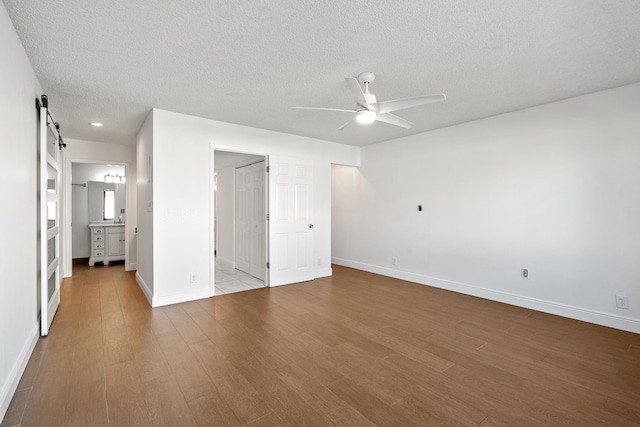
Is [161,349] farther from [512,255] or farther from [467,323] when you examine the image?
[512,255]

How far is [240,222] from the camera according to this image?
6.13m

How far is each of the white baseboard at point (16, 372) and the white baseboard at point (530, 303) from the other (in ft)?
16.1

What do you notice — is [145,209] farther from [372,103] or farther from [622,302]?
[622,302]

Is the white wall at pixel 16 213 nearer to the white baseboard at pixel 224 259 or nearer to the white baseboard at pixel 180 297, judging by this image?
the white baseboard at pixel 180 297

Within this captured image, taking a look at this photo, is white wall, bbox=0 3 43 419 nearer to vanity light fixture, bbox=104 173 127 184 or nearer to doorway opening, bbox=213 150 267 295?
doorway opening, bbox=213 150 267 295

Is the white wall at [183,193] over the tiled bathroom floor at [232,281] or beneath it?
over

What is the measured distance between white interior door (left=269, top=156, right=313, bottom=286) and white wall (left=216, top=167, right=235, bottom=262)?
166cm

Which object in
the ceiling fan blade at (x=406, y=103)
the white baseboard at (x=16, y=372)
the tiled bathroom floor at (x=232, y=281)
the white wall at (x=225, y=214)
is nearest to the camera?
the white baseboard at (x=16, y=372)

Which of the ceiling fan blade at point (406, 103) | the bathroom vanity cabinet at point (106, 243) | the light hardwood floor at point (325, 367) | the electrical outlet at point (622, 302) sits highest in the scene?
the ceiling fan blade at point (406, 103)

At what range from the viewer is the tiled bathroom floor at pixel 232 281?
4753 mm

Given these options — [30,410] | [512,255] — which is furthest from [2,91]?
[512,255]

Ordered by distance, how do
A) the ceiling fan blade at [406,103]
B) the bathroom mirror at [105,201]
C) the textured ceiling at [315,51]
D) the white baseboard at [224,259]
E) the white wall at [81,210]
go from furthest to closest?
the bathroom mirror at [105,201]
the white wall at [81,210]
the white baseboard at [224,259]
the ceiling fan blade at [406,103]
the textured ceiling at [315,51]

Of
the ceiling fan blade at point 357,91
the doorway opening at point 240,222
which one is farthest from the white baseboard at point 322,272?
the ceiling fan blade at point 357,91

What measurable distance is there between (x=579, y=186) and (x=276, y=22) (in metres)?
3.76
